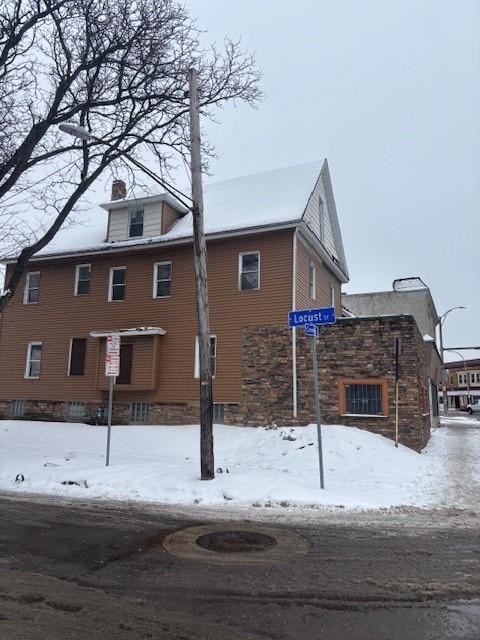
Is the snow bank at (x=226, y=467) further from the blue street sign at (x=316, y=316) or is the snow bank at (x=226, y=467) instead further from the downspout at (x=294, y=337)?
the blue street sign at (x=316, y=316)

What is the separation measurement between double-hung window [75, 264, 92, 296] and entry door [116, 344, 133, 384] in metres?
3.59

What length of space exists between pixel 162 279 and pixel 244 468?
10.5 m

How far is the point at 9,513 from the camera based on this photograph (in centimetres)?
769

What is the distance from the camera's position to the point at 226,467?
11469mm

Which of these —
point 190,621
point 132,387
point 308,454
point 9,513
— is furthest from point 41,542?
point 132,387

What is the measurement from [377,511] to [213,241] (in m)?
13.0

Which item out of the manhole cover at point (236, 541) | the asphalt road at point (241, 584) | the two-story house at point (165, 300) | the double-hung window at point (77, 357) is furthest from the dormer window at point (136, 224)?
the manhole cover at point (236, 541)

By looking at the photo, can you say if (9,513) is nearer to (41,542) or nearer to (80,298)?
(41,542)

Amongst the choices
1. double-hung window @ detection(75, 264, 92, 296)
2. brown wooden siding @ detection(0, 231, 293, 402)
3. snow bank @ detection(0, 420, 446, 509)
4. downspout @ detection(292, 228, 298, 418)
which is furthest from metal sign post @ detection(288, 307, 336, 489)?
double-hung window @ detection(75, 264, 92, 296)

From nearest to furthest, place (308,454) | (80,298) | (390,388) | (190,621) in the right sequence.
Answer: (190,621)
(308,454)
(390,388)
(80,298)

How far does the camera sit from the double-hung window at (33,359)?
22.1 m

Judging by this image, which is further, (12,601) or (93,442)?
(93,442)

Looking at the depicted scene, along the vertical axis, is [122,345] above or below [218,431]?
above

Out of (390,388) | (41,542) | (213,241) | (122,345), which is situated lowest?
(41,542)
